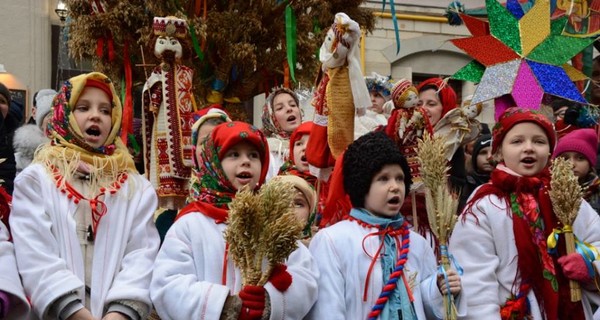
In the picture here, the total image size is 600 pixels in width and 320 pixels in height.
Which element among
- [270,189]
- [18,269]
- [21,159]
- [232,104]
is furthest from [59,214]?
[232,104]

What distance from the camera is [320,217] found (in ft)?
19.7

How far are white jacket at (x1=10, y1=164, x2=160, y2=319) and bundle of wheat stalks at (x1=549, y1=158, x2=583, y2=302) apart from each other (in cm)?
200

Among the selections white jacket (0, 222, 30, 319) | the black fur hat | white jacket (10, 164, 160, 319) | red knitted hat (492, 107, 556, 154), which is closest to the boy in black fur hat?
the black fur hat

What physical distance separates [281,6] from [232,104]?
960 millimetres

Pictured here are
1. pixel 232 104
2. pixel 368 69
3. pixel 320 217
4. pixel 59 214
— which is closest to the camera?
pixel 59 214

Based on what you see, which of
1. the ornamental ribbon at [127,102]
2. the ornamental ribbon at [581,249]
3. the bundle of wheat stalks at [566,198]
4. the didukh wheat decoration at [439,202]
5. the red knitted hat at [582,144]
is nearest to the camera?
the didukh wheat decoration at [439,202]

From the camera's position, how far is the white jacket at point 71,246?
175 inches

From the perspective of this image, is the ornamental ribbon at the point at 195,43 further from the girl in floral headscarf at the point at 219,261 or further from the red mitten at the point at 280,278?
the red mitten at the point at 280,278

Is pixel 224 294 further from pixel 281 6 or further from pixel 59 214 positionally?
pixel 281 6

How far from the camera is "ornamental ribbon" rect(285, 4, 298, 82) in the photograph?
778cm

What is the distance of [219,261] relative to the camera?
15.3ft

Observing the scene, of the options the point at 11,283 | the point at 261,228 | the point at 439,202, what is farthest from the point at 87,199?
the point at 439,202

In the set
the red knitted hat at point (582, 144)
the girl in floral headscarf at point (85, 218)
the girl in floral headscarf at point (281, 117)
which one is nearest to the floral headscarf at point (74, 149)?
the girl in floral headscarf at point (85, 218)

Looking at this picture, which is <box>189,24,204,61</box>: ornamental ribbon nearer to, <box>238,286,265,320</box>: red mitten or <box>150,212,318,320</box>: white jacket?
<box>150,212,318,320</box>: white jacket
